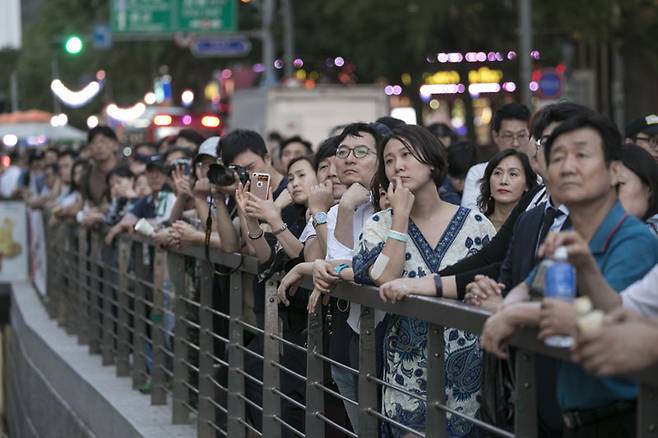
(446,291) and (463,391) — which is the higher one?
(446,291)

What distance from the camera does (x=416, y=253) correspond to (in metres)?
6.25

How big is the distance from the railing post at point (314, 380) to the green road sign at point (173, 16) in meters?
36.9

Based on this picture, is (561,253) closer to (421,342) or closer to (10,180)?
(421,342)

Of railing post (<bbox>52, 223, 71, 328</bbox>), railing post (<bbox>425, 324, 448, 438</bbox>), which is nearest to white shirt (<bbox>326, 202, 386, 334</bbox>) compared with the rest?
railing post (<bbox>425, 324, 448, 438</bbox>)

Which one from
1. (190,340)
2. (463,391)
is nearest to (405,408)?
(463,391)

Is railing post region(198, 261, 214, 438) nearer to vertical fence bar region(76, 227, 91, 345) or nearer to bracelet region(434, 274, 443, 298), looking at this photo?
bracelet region(434, 274, 443, 298)

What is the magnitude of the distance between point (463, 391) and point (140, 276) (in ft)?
17.9

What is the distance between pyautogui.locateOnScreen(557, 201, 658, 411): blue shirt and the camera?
445 centimetres

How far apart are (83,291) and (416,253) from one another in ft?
26.9

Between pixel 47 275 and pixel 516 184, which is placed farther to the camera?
pixel 47 275

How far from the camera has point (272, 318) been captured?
24.7 feet

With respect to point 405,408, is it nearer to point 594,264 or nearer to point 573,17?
point 594,264

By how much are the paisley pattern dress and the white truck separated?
2432 centimetres

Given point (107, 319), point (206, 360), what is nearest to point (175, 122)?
Answer: point (107, 319)
